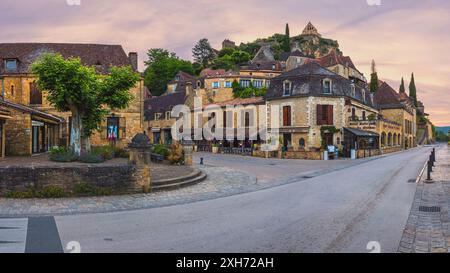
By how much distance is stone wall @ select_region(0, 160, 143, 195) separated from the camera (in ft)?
37.5

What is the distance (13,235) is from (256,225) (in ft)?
16.0

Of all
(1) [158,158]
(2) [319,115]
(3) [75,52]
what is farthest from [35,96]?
(2) [319,115]

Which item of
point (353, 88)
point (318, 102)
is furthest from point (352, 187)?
point (353, 88)

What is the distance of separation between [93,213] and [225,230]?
401cm

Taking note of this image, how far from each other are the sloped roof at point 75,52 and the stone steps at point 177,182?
68.1 ft

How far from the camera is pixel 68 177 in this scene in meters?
11.7

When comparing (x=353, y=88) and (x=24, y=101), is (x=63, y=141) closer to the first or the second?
(x=24, y=101)

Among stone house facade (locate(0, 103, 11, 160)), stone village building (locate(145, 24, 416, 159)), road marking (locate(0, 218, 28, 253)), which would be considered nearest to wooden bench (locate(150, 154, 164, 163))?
stone house facade (locate(0, 103, 11, 160))

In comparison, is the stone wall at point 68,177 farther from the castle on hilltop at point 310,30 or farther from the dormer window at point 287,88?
the castle on hilltop at point 310,30

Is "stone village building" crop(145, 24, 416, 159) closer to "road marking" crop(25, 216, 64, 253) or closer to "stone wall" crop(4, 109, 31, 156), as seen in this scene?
"stone wall" crop(4, 109, 31, 156)

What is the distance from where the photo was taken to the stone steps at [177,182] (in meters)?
13.4

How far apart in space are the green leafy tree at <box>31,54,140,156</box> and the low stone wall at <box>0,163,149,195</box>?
8.66 m

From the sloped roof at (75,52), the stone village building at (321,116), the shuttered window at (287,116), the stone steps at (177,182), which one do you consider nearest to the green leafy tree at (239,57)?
the stone village building at (321,116)

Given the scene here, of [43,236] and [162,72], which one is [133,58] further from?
[162,72]
